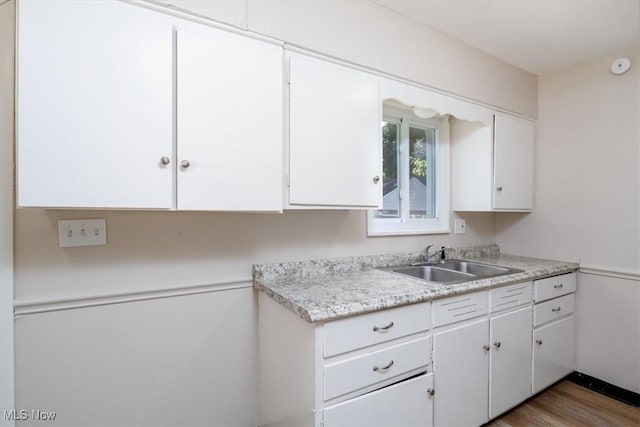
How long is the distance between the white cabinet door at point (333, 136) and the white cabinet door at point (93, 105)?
0.52 meters

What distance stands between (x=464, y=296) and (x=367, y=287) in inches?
20.4

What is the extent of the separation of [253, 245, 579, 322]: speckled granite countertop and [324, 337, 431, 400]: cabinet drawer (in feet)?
0.61

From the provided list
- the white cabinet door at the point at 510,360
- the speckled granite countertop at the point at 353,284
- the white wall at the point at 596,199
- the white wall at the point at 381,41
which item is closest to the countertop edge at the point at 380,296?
the speckled granite countertop at the point at 353,284

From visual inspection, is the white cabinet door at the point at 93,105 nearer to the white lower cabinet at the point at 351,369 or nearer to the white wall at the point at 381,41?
the white wall at the point at 381,41

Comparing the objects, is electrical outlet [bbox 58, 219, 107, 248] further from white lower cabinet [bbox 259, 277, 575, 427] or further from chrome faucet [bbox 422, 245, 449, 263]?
chrome faucet [bbox 422, 245, 449, 263]

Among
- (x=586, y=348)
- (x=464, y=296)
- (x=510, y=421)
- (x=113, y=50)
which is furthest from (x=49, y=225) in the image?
(x=586, y=348)

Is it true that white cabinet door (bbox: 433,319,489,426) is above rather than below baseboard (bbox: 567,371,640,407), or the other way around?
above

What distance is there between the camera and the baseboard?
199 cm

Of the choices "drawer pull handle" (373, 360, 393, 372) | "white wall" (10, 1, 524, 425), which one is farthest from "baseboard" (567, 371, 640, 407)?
"white wall" (10, 1, 524, 425)

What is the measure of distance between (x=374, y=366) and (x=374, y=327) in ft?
0.50

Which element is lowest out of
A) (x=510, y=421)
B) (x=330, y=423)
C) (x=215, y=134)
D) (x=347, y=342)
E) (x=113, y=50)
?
(x=510, y=421)

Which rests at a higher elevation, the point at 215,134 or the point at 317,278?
the point at 215,134

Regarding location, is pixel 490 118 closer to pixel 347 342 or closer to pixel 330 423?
pixel 347 342

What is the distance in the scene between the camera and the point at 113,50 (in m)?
1.03
